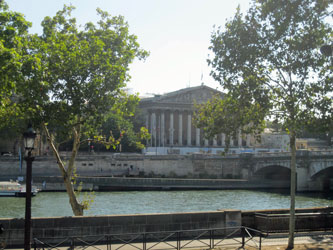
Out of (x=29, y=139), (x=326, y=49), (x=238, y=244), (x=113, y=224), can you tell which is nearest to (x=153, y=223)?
(x=113, y=224)

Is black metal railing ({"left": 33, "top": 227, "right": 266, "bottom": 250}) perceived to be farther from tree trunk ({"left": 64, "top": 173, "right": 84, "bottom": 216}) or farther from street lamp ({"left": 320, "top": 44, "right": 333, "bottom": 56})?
street lamp ({"left": 320, "top": 44, "right": 333, "bottom": 56})

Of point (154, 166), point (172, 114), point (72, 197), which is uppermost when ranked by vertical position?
point (172, 114)

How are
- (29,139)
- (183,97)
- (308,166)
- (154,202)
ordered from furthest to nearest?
1. (183,97)
2. (308,166)
3. (154,202)
4. (29,139)

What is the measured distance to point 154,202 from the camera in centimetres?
5466

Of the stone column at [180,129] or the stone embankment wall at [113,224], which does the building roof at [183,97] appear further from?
the stone embankment wall at [113,224]

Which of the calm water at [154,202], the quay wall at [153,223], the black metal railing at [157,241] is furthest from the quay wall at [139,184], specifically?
the black metal railing at [157,241]

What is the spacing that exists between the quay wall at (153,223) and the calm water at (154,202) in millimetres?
23805

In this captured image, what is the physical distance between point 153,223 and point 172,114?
335 feet

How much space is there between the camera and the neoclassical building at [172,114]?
4663 inches

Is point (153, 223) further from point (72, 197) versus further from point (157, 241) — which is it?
point (72, 197)

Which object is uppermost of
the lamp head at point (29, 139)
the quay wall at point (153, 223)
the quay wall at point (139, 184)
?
the lamp head at point (29, 139)

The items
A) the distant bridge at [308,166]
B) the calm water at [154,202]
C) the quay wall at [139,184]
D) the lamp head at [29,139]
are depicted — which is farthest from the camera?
the distant bridge at [308,166]

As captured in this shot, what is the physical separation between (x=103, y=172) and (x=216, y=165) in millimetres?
20918

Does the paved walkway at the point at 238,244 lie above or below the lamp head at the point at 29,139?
below
